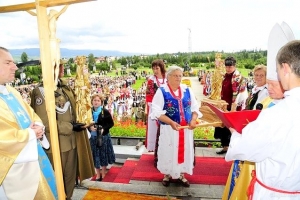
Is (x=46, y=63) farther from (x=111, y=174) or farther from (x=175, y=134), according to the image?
(x=111, y=174)

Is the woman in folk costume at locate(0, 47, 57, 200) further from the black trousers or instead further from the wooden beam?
the black trousers

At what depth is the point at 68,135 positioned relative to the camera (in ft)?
11.6

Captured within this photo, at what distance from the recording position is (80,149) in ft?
12.4

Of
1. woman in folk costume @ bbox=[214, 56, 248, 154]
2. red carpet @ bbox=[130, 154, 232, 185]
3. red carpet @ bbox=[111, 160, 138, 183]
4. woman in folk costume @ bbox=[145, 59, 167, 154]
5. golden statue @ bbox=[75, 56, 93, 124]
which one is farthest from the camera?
woman in folk costume @ bbox=[145, 59, 167, 154]

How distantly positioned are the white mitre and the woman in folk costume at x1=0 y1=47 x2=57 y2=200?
2.11 meters

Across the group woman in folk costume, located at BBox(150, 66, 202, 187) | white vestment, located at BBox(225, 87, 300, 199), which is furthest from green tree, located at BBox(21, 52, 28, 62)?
white vestment, located at BBox(225, 87, 300, 199)

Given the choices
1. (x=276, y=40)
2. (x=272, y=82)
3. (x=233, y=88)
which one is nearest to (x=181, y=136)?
(x=233, y=88)

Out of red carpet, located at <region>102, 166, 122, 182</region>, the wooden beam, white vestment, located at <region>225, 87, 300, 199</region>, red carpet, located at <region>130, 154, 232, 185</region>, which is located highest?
the wooden beam

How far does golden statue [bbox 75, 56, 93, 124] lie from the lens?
338cm

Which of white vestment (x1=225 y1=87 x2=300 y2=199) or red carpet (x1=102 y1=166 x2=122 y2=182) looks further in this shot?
red carpet (x1=102 y1=166 x2=122 y2=182)

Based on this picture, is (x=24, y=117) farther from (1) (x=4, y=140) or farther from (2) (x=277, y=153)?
(2) (x=277, y=153)

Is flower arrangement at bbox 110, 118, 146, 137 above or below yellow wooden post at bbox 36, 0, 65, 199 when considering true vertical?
below

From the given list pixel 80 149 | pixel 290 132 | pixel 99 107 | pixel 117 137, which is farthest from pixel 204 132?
pixel 290 132

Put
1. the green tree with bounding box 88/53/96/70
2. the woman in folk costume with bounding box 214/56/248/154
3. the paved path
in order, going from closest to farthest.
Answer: the paved path → the woman in folk costume with bounding box 214/56/248/154 → the green tree with bounding box 88/53/96/70
